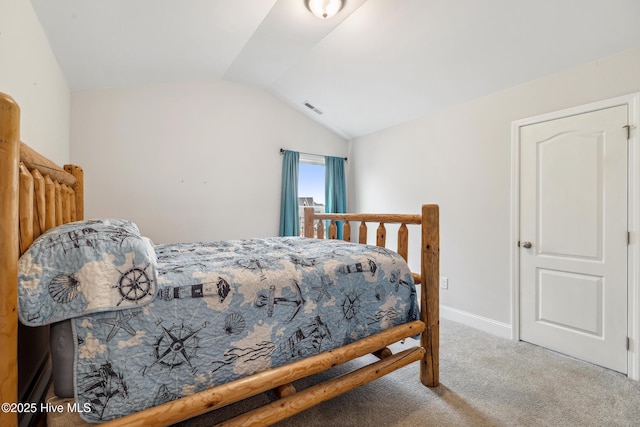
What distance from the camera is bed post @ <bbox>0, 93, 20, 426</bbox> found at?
77 cm

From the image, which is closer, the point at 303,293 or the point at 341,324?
the point at 303,293

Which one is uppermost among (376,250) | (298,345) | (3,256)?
(3,256)

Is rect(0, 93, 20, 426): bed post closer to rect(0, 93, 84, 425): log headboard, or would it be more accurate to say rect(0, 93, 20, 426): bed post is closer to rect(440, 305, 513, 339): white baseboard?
rect(0, 93, 84, 425): log headboard

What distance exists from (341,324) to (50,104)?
98.5 inches

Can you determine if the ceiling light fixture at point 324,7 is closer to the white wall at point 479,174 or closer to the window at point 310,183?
the white wall at point 479,174

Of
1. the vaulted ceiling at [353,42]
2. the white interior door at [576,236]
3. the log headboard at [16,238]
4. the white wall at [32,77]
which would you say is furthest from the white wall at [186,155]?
the white interior door at [576,236]

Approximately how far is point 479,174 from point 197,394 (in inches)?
112

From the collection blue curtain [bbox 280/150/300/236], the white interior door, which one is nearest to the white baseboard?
the white interior door

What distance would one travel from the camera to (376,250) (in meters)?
1.81

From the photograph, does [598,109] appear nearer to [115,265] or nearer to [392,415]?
[392,415]

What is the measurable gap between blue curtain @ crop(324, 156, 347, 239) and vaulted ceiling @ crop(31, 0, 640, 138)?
1090mm

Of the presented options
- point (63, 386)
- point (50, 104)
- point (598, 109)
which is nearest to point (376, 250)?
point (63, 386)

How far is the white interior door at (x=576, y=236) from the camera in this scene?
206 centimetres

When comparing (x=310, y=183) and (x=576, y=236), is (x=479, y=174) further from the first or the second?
(x=310, y=183)
